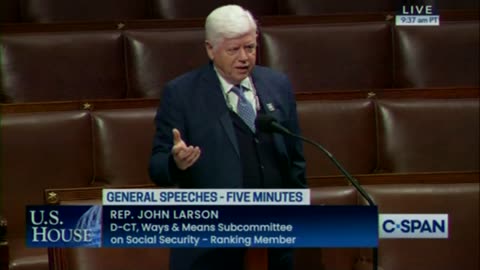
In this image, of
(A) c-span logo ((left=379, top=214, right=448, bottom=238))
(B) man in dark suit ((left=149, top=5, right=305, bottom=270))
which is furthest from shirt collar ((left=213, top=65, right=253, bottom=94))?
(A) c-span logo ((left=379, top=214, right=448, bottom=238))

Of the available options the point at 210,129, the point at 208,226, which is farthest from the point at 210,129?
the point at 208,226

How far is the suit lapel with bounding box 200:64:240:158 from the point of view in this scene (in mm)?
596

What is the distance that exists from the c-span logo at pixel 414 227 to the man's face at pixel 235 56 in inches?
5.8

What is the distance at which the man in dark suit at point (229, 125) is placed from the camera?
59 centimetres

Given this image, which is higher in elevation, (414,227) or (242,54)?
(242,54)

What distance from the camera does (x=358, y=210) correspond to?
47cm

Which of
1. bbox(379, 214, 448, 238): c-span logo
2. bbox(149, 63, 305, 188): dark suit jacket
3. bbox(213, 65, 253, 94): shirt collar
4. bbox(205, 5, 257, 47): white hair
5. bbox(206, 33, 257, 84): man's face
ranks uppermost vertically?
bbox(205, 5, 257, 47): white hair

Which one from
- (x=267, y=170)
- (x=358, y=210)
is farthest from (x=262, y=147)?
(x=358, y=210)

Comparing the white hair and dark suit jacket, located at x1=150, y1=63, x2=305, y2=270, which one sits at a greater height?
the white hair

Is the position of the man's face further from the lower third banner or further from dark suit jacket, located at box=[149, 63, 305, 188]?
the lower third banner

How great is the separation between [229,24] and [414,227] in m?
0.18

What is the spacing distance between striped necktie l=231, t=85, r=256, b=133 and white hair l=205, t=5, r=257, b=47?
3 cm

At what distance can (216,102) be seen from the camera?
2.00 ft

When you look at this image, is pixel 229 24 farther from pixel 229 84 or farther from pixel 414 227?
pixel 414 227
